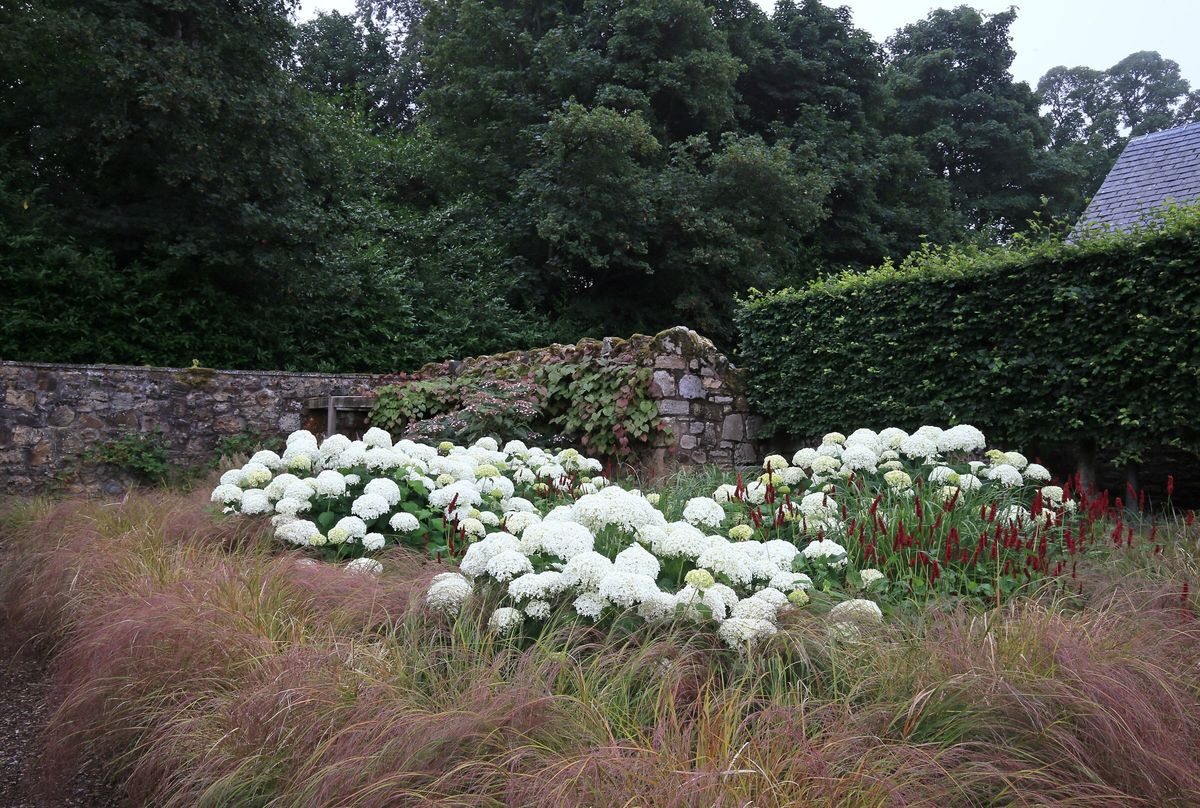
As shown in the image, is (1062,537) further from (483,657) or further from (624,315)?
(624,315)

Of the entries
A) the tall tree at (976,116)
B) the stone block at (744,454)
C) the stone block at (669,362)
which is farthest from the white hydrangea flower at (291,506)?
the tall tree at (976,116)

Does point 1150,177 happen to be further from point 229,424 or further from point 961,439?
point 229,424

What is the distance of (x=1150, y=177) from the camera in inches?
483

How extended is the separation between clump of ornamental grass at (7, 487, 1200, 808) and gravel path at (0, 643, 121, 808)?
0.08 meters

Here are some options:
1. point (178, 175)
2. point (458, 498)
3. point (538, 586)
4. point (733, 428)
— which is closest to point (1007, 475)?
point (538, 586)

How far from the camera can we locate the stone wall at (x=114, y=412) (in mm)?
8312

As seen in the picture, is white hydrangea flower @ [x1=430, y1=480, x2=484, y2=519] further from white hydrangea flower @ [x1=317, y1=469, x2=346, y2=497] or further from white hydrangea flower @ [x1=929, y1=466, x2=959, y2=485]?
white hydrangea flower @ [x1=929, y1=466, x2=959, y2=485]

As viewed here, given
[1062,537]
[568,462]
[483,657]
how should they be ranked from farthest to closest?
[568,462] → [1062,537] → [483,657]

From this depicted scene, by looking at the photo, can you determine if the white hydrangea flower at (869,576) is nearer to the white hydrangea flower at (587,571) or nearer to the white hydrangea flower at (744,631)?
the white hydrangea flower at (744,631)

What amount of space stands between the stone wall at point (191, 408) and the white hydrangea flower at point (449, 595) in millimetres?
4578

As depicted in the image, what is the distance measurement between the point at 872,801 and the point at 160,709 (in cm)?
238

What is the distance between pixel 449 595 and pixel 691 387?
519 centimetres

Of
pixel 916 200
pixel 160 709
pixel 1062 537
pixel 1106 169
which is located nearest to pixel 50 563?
Result: pixel 160 709

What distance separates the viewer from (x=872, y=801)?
6.24ft
